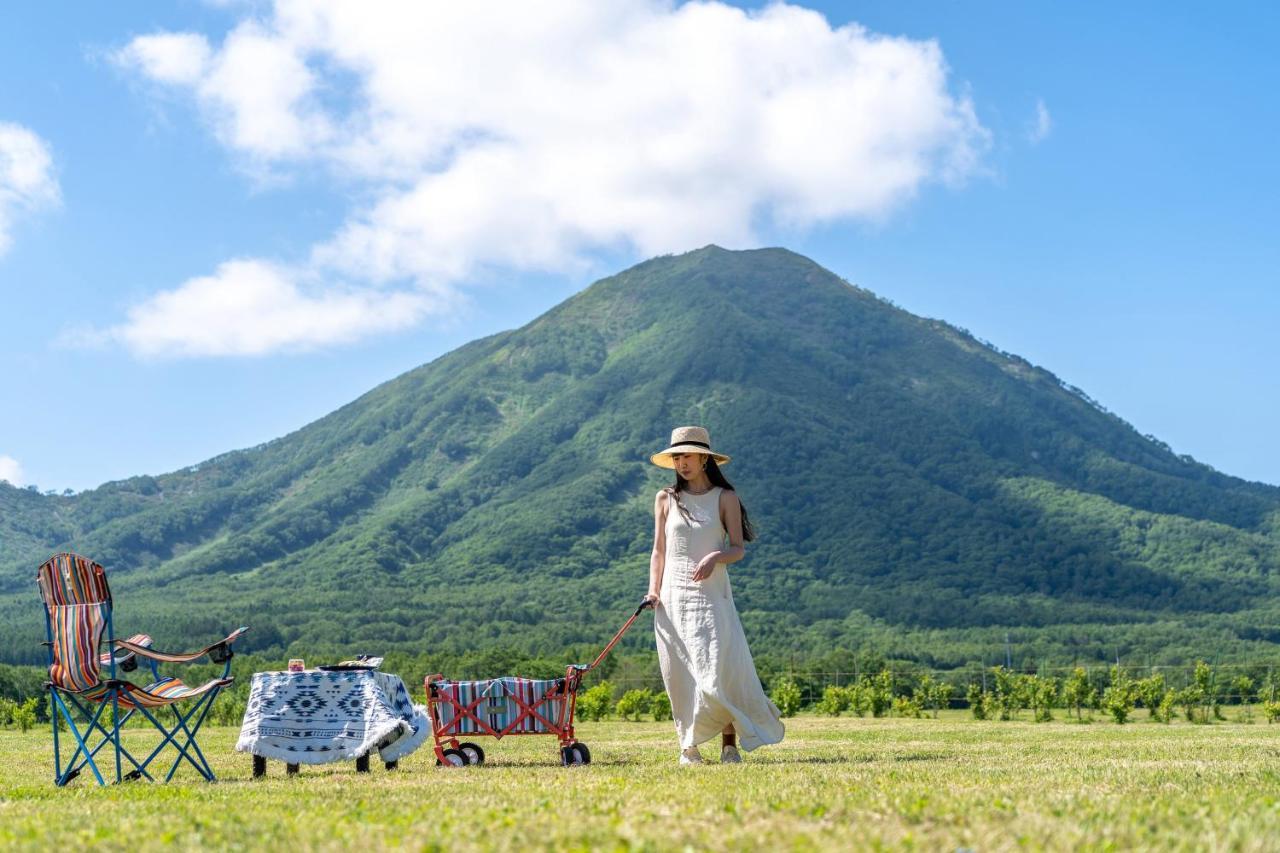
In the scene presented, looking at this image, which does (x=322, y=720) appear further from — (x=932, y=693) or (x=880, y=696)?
(x=932, y=693)

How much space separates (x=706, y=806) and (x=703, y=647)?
3687 millimetres

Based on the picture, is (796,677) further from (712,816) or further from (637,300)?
(637,300)

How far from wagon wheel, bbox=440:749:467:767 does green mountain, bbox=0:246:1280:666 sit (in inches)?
2455

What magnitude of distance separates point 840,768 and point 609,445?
119 m

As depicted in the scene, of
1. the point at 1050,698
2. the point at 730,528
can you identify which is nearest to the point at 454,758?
the point at 730,528

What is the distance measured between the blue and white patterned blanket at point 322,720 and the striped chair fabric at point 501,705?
1.29ft

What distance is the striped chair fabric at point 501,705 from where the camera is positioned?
9406mm

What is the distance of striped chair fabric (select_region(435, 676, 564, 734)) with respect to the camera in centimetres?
941

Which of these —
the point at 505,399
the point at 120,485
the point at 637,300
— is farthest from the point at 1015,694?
the point at 637,300

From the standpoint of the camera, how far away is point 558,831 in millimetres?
4520

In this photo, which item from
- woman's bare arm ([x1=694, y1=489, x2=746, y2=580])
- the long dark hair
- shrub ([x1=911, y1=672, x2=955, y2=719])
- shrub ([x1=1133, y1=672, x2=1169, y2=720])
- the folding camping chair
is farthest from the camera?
shrub ([x1=911, y1=672, x2=955, y2=719])

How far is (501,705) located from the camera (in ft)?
31.1

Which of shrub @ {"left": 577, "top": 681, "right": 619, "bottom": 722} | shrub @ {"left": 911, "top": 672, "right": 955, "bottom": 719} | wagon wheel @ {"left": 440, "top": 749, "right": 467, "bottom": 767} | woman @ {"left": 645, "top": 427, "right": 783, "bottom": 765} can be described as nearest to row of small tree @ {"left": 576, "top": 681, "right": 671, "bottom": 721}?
shrub @ {"left": 577, "top": 681, "right": 619, "bottom": 722}

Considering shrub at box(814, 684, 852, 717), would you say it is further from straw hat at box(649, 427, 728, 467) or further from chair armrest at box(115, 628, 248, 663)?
chair armrest at box(115, 628, 248, 663)
